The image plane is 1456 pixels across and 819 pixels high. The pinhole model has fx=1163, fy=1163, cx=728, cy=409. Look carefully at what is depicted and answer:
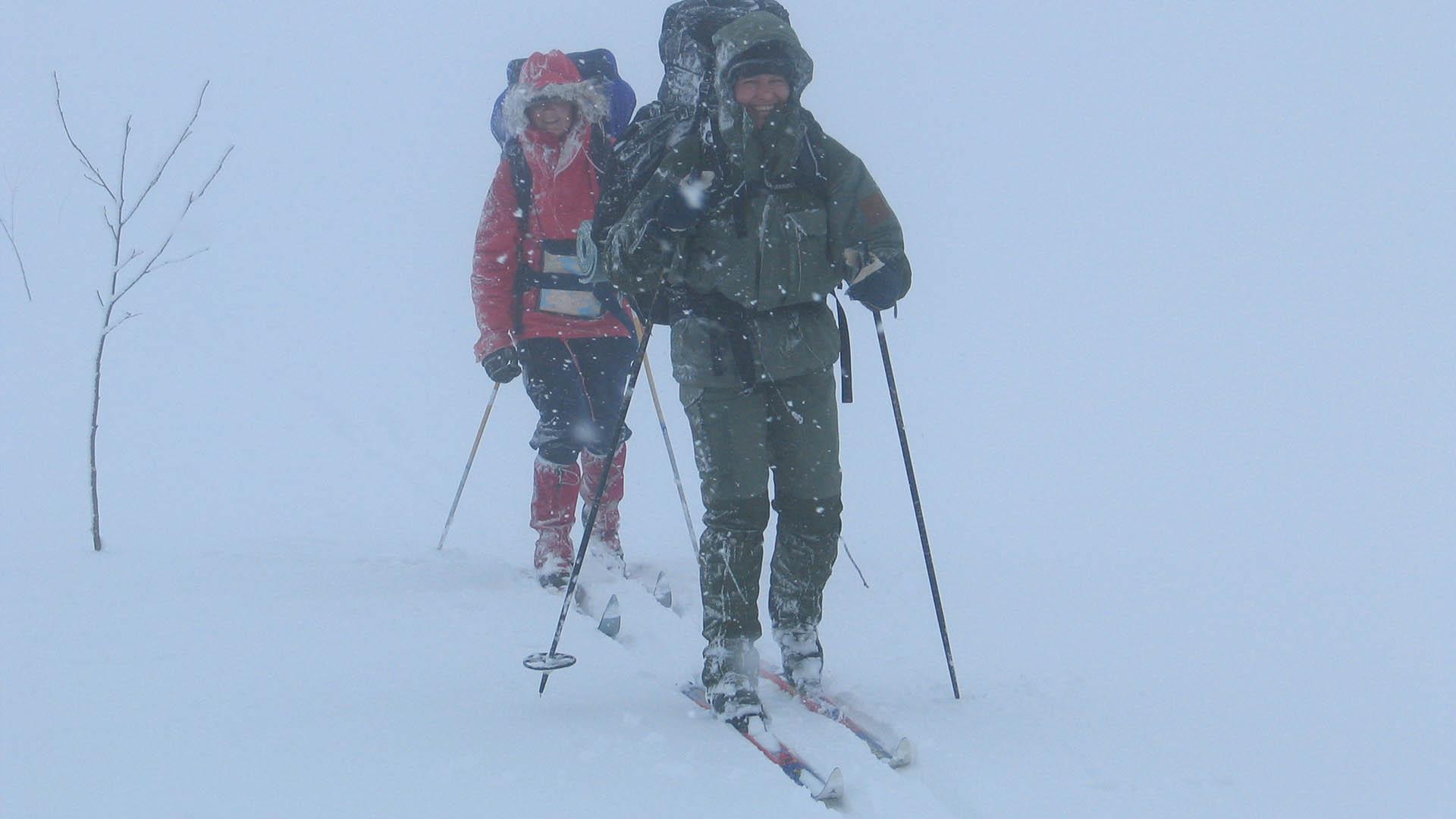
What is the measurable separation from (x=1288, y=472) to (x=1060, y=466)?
4.98 feet

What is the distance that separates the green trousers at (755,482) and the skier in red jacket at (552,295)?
5.36 ft

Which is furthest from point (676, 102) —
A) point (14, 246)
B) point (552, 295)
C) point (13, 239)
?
point (13, 239)

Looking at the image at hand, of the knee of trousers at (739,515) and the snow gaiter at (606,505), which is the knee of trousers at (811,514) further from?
the snow gaiter at (606,505)

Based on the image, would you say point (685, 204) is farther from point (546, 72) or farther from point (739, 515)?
point (546, 72)

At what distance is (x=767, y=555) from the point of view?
18.4 ft

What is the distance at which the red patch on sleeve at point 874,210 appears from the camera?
11.3 ft

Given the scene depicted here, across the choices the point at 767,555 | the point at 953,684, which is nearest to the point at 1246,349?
the point at 767,555

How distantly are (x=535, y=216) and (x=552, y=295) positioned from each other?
1.16 ft

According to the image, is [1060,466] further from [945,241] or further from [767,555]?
[945,241]

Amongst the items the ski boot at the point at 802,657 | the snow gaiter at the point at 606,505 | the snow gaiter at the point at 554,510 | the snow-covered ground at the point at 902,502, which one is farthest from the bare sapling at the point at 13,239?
the ski boot at the point at 802,657

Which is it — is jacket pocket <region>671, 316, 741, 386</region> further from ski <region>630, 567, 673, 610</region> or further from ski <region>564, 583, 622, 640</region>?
ski <region>630, 567, 673, 610</region>

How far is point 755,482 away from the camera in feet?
11.3

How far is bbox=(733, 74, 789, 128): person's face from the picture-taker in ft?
11.0

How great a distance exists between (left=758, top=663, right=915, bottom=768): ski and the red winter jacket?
6.57ft
